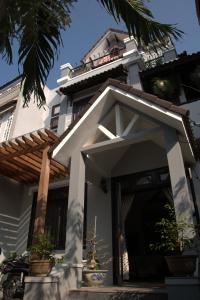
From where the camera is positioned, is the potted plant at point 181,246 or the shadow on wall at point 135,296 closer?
the potted plant at point 181,246

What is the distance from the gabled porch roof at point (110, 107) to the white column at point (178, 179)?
31cm

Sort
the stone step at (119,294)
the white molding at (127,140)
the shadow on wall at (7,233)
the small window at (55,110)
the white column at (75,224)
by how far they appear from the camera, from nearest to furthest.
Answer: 1. the stone step at (119,294)
2. the white column at (75,224)
3. the white molding at (127,140)
4. the shadow on wall at (7,233)
5. the small window at (55,110)

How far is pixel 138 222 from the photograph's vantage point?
10125 millimetres

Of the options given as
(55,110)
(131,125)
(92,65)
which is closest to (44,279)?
(131,125)

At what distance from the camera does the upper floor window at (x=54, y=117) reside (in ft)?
38.7

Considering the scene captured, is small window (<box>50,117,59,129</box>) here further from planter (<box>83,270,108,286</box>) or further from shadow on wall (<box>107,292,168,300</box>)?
shadow on wall (<box>107,292,168,300</box>)

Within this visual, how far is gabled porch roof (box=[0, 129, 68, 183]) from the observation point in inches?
295

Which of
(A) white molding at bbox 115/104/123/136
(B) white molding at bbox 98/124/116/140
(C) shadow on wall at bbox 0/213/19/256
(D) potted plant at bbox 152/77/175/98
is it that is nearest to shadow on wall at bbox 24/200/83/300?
(B) white molding at bbox 98/124/116/140

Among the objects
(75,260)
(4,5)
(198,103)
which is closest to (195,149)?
(198,103)

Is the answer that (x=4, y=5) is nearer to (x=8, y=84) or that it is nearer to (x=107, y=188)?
(x=107, y=188)

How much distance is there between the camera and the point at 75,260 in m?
5.42

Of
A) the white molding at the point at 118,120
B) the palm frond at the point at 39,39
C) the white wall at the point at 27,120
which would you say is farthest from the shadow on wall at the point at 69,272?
the white wall at the point at 27,120

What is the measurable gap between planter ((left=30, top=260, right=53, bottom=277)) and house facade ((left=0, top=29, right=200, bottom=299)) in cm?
20

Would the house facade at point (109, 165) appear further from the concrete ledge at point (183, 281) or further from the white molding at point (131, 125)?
the concrete ledge at point (183, 281)
